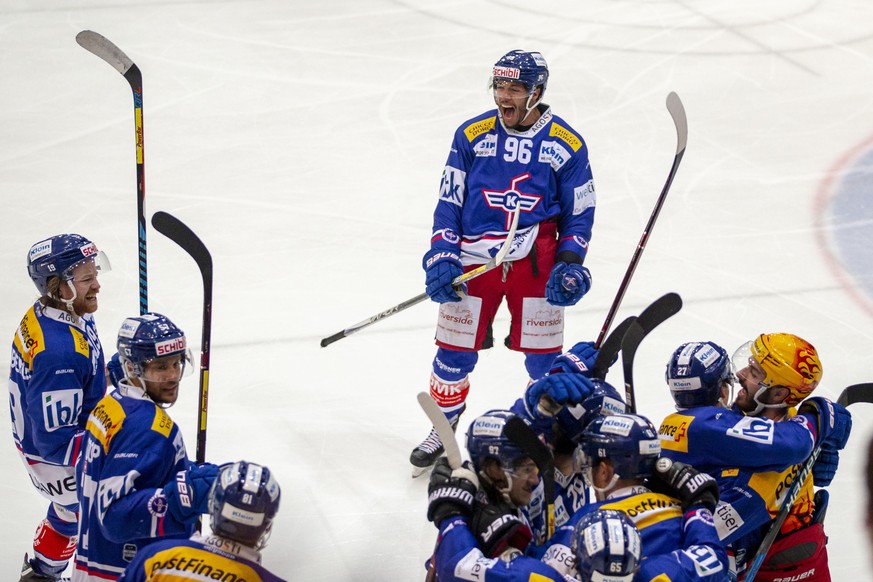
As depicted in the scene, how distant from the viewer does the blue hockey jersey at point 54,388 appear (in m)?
3.27

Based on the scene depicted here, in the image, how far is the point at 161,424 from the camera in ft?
9.29

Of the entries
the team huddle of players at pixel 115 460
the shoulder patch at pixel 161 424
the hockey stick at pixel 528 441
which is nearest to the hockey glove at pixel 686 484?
the hockey stick at pixel 528 441

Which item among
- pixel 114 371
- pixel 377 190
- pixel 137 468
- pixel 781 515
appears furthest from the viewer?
pixel 377 190

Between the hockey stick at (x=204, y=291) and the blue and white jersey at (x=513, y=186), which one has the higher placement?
the blue and white jersey at (x=513, y=186)

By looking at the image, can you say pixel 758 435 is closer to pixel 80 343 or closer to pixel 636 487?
pixel 636 487

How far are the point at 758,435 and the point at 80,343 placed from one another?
193 centimetres

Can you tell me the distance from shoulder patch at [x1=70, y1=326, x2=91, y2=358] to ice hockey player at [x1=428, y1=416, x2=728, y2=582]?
1.23 meters

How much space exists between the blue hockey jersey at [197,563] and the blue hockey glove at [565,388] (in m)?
0.99

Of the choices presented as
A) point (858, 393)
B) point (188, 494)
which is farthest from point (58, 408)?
point (858, 393)

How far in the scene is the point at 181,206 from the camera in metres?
6.30

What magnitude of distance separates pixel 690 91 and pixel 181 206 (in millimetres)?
3550

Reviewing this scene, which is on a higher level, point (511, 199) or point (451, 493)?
point (511, 199)

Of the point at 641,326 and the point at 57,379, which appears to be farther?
the point at 641,326

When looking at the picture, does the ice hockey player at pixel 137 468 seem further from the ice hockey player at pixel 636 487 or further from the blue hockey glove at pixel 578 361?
the blue hockey glove at pixel 578 361
